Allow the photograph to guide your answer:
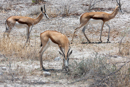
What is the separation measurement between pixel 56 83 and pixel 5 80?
3.32 ft

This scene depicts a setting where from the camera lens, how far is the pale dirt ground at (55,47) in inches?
188

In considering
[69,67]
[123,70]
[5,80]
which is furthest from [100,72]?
[5,80]

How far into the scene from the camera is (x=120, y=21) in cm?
1035

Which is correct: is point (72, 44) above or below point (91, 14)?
below

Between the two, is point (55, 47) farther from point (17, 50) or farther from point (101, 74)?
point (101, 74)

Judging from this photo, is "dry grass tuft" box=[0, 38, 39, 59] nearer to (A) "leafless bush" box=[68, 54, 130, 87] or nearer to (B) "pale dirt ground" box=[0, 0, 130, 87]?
(B) "pale dirt ground" box=[0, 0, 130, 87]

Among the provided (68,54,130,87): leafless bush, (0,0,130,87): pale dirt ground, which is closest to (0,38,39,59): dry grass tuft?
(0,0,130,87): pale dirt ground

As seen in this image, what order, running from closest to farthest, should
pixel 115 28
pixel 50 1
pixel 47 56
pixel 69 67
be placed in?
1. pixel 69 67
2. pixel 47 56
3. pixel 115 28
4. pixel 50 1

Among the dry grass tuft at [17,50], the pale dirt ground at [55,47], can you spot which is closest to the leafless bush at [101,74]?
the pale dirt ground at [55,47]

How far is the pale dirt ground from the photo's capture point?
478 centimetres

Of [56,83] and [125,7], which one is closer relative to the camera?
[56,83]

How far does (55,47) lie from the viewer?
7.40 m

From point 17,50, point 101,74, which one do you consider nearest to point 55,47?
point 17,50

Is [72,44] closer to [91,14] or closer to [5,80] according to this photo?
[91,14]
